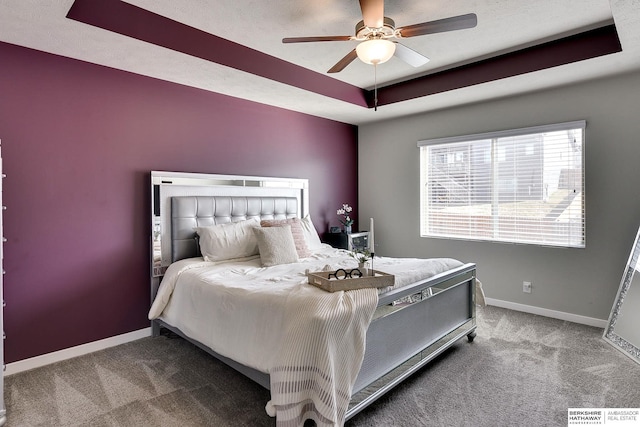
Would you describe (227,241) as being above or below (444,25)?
below

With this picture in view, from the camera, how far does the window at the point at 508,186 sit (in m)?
3.68

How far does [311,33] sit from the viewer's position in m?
2.88

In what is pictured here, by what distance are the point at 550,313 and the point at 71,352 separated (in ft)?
14.8

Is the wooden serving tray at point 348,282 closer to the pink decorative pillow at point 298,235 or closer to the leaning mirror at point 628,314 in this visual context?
the pink decorative pillow at point 298,235

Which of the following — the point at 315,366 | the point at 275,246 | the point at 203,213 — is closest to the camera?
the point at 315,366

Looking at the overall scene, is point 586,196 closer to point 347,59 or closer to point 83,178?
point 347,59

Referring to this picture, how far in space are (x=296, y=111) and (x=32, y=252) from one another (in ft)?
10.1

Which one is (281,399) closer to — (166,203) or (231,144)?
(166,203)

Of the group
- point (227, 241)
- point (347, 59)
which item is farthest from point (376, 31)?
point (227, 241)

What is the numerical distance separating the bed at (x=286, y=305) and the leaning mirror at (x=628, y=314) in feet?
3.85

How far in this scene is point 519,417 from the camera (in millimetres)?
2061

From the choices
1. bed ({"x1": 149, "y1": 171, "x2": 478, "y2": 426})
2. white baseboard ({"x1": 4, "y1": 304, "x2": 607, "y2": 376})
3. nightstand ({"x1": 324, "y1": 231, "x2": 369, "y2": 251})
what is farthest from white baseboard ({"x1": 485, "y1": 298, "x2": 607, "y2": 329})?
nightstand ({"x1": 324, "y1": 231, "x2": 369, "y2": 251})

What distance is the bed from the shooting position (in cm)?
180

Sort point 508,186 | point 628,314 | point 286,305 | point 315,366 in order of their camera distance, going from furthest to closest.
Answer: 1. point 508,186
2. point 628,314
3. point 286,305
4. point 315,366
